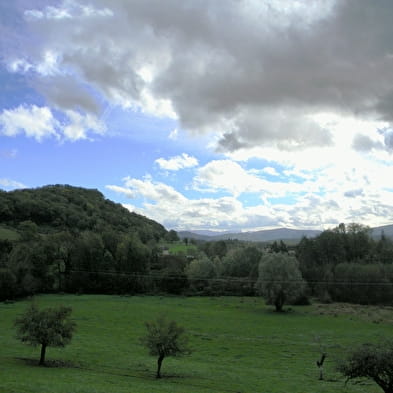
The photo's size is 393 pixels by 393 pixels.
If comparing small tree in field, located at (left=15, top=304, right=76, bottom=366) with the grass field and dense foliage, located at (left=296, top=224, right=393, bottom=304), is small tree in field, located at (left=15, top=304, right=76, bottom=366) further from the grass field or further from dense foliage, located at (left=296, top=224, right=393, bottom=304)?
dense foliage, located at (left=296, top=224, right=393, bottom=304)

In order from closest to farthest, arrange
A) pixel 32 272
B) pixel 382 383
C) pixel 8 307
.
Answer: pixel 382 383 → pixel 8 307 → pixel 32 272

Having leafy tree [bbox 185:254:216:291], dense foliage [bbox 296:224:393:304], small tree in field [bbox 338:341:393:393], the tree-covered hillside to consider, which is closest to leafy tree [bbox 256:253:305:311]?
dense foliage [bbox 296:224:393:304]

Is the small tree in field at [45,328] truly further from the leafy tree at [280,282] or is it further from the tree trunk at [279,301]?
the tree trunk at [279,301]

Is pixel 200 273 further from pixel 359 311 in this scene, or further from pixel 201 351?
pixel 201 351

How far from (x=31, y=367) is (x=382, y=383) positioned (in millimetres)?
24648

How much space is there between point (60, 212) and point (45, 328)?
12246 centimetres

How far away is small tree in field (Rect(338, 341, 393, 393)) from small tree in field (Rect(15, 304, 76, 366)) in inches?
883

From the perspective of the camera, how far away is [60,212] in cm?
14775

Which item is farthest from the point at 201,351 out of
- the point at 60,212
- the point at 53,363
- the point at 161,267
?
the point at 60,212

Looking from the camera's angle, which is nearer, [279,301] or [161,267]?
[279,301]

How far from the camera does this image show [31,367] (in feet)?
98.0

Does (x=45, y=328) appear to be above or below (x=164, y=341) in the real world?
below

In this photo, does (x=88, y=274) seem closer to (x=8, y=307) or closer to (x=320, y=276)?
(x=8, y=307)

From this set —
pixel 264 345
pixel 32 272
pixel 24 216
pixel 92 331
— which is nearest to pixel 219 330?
pixel 264 345
